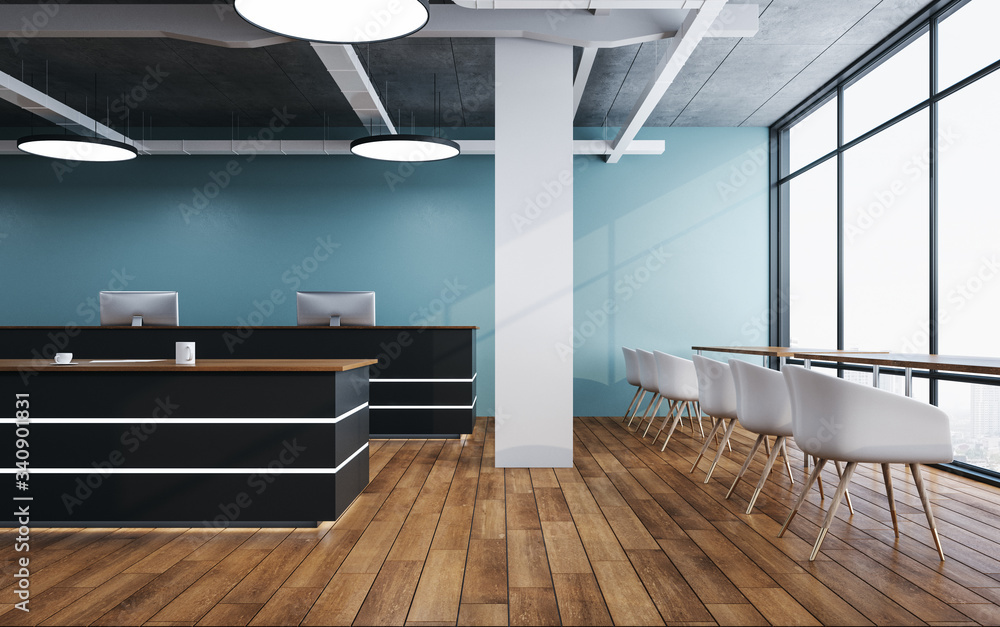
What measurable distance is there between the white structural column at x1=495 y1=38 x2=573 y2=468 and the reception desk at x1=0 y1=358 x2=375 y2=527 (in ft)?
5.92

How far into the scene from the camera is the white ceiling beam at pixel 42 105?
5.40 m

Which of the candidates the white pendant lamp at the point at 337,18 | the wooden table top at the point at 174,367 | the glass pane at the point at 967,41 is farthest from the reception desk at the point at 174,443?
the glass pane at the point at 967,41

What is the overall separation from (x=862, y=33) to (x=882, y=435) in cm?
419

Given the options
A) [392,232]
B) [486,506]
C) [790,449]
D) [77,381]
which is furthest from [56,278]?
[790,449]

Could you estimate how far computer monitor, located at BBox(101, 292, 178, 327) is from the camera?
18.0 feet

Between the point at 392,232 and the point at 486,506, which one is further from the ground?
the point at 392,232

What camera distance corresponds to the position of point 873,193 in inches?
226

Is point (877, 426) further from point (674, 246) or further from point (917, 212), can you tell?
point (674, 246)

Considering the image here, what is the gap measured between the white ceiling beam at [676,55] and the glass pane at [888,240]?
2009 millimetres

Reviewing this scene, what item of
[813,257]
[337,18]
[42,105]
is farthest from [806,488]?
[42,105]

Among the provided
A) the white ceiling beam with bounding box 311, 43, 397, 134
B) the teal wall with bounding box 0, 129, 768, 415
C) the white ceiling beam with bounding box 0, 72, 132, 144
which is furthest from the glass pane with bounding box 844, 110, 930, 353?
the white ceiling beam with bounding box 0, 72, 132, 144

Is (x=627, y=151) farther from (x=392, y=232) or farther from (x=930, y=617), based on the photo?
(x=930, y=617)

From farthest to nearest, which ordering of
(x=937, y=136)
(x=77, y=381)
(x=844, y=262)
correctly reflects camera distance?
(x=844, y=262) → (x=937, y=136) → (x=77, y=381)

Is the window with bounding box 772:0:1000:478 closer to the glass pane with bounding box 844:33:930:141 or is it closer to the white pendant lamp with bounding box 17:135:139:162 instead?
the glass pane with bounding box 844:33:930:141
